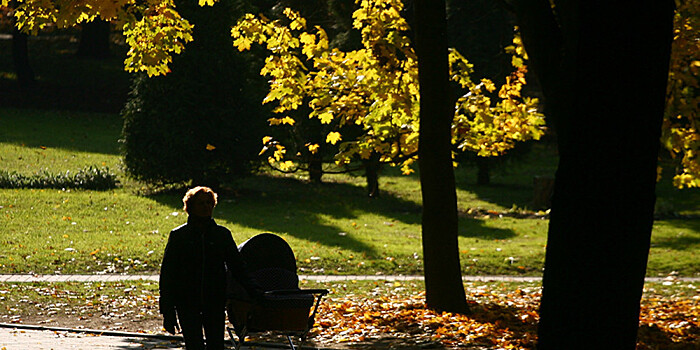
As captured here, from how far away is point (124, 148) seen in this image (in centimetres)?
2462

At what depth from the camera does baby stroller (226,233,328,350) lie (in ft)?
24.3

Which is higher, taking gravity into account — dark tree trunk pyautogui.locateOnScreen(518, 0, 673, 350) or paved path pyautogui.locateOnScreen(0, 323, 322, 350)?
dark tree trunk pyautogui.locateOnScreen(518, 0, 673, 350)

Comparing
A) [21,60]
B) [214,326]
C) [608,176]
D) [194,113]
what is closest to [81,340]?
[214,326]

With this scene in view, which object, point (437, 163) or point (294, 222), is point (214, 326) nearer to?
point (437, 163)

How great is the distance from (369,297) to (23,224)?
943 centimetres

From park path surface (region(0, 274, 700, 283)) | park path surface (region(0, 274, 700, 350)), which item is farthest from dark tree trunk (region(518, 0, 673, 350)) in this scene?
park path surface (region(0, 274, 700, 283))

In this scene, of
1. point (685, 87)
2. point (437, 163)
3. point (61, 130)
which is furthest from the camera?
point (61, 130)

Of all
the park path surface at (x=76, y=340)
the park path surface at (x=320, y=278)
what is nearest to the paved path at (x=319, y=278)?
the park path surface at (x=320, y=278)

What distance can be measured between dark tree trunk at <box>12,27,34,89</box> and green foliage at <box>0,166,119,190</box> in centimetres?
1576

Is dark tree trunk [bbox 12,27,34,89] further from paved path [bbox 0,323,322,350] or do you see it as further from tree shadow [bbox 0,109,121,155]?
paved path [bbox 0,323,322,350]

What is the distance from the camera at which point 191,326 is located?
6.91 metres

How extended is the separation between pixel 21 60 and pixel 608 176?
39.3m

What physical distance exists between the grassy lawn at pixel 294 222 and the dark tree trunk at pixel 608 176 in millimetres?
10791

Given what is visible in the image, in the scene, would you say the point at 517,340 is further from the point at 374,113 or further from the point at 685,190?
the point at 685,190
